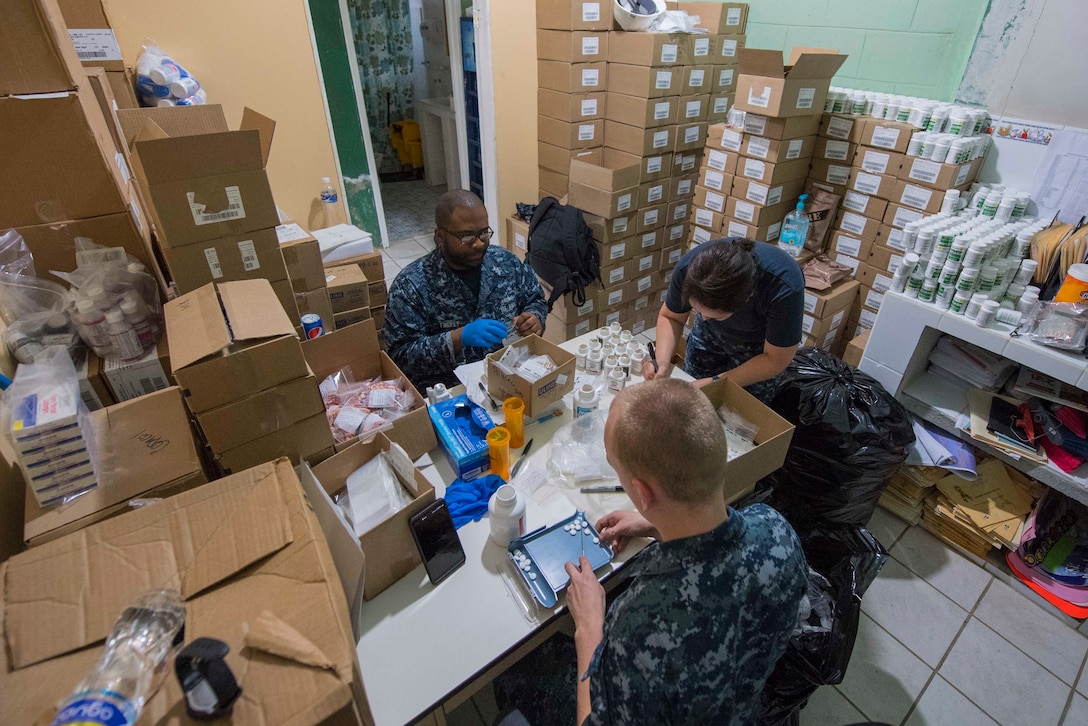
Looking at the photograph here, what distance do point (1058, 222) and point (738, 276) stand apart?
188 centimetres

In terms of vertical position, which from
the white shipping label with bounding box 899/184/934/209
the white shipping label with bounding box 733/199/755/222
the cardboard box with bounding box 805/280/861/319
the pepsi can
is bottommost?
the cardboard box with bounding box 805/280/861/319

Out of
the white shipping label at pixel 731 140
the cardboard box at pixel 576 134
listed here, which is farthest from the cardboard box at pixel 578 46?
the white shipping label at pixel 731 140

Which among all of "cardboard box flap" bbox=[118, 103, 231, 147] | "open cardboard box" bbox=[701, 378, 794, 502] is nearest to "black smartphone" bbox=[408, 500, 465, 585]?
"open cardboard box" bbox=[701, 378, 794, 502]

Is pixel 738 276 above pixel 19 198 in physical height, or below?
below

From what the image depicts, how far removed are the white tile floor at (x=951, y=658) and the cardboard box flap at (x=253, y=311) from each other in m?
1.46

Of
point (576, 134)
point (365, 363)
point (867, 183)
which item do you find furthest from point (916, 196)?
point (365, 363)

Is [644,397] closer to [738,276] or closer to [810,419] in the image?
[738,276]

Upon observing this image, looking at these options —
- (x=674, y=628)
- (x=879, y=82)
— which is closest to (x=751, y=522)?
(x=674, y=628)

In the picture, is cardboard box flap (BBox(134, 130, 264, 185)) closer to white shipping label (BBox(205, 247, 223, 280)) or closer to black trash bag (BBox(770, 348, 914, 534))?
white shipping label (BBox(205, 247, 223, 280))

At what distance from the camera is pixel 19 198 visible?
1.40 m

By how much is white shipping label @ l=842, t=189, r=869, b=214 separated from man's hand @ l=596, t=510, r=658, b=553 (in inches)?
95.3

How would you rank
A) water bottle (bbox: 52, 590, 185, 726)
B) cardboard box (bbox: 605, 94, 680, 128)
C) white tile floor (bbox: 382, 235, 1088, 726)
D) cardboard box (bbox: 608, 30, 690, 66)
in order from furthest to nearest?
cardboard box (bbox: 605, 94, 680, 128) < cardboard box (bbox: 608, 30, 690, 66) < white tile floor (bbox: 382, 235, 1088, 726) < water bottle (bbox: 52, 590, 185, 726)

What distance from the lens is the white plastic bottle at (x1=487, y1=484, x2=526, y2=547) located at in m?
1.35

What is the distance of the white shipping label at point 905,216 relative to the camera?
8.62 ft
